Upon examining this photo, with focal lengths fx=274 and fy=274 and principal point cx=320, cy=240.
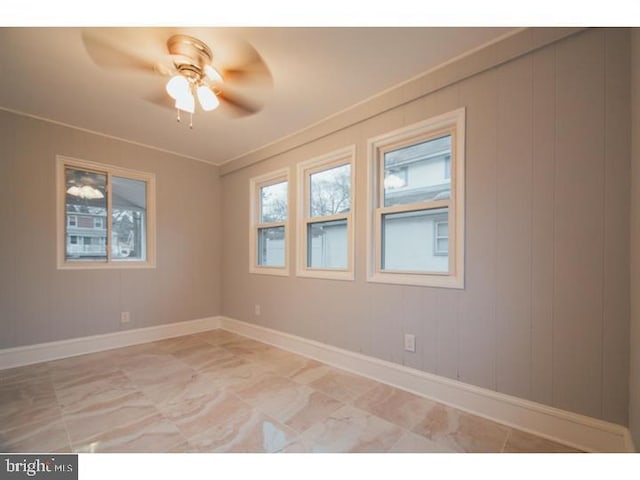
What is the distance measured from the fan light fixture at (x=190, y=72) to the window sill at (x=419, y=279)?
184 cm

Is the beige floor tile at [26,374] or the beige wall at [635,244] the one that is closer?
the beige wall at [635,244]

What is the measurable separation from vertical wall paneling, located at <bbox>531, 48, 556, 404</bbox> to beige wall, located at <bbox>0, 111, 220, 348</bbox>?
3.73 meters

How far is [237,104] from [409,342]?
251cm

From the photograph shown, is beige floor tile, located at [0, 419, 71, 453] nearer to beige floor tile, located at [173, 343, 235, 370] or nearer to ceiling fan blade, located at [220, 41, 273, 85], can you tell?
beige floor tile, located at [173, 343, 235, 370]

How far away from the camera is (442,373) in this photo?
200cm

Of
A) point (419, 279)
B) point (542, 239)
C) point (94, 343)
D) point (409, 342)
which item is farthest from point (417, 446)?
point (94, 343)

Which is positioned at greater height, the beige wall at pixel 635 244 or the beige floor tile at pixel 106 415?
the beige wall at pixel 635 244

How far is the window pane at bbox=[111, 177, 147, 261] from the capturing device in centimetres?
328

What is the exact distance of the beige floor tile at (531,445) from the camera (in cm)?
147

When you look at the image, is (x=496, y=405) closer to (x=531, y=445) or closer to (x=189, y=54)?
(x=531, y=445)

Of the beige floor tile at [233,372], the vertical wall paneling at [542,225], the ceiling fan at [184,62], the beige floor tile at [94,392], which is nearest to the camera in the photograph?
the vertical wall paneling at [542,225]

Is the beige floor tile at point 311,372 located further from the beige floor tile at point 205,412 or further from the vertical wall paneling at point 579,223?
the vertical wall paneling at point 579,223

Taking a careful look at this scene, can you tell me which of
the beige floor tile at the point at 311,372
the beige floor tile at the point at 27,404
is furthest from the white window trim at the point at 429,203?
the beige floor tile at the point at 27,404
